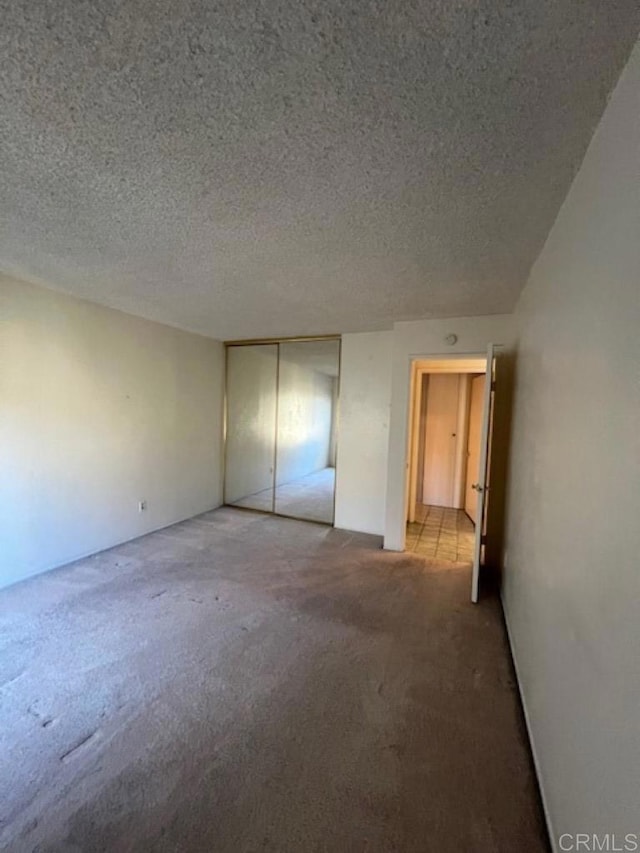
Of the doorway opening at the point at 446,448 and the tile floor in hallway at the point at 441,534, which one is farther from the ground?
the doorway opening at the point at 446,448

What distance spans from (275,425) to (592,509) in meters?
4.60

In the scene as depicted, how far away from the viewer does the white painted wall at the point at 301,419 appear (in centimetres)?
539

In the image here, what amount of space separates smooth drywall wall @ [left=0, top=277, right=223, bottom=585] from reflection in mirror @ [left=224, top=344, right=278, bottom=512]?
61 centimetres

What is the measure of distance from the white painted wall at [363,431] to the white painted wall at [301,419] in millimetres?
835

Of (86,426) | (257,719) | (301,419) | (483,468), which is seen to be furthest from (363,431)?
(257,719)

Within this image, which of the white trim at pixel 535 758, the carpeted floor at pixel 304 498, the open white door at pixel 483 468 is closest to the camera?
the white trim at pixel 535 758

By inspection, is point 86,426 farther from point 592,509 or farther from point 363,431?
point 592,509

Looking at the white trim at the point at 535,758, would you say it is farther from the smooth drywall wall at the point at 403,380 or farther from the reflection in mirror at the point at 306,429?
the reflection in mirror at the point at 306,429

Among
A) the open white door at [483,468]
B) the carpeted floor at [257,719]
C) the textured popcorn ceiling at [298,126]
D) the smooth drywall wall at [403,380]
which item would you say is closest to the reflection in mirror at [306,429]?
the smooth drywall wall at [403,380]

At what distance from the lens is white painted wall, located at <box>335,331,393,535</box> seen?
172 inches

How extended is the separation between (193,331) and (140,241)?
262cm

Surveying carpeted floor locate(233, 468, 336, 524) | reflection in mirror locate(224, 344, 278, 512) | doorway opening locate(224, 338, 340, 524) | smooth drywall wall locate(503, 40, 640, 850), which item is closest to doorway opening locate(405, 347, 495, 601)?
carpeted floor locate(233, 468, 336, 524)

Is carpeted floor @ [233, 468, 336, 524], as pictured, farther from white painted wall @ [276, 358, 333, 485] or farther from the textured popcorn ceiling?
the textured popcorn ceiling

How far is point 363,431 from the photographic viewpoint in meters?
4.49
